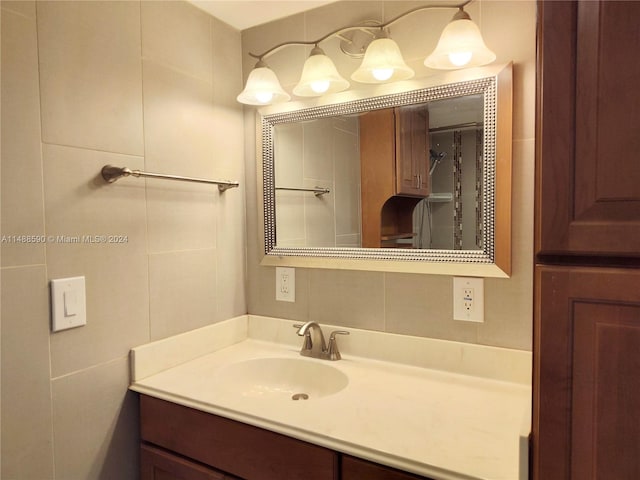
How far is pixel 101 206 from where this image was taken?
47.2 inches

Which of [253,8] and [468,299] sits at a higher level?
[253,8]

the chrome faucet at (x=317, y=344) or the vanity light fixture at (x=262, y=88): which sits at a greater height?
the vanity light fixture at (x=262, y=88)

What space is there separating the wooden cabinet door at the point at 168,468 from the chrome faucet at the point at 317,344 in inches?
19.1

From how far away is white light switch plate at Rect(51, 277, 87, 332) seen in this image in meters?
1.08

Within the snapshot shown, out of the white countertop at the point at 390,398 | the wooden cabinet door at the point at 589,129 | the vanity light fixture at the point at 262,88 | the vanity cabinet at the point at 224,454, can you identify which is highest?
A: the vanity light fixture at the point at 262,88

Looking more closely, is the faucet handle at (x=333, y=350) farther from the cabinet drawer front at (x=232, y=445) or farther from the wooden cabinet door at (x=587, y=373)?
the wooden cabinet door at (x=587, y=373)

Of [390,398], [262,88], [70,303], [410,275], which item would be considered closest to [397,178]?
[410,275]

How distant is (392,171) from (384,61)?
339 millimetres

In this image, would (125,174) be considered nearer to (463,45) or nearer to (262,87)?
(262,87)

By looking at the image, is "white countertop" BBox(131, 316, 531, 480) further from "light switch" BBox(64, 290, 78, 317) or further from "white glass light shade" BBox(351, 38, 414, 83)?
"white glass light shade" BBox(351, 38, 414, 83)

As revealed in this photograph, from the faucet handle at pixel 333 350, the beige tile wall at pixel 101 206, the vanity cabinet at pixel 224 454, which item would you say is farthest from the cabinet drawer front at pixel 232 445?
the faucet handle at pixel 333 350

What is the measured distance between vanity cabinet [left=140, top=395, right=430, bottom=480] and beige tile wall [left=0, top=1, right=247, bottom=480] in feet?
0.30

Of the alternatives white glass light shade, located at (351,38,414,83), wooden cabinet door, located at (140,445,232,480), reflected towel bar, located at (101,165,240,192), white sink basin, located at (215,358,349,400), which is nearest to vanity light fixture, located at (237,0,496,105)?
white glass light shade, located at (351,38,414,83)

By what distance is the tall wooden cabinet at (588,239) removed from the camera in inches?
24.0
